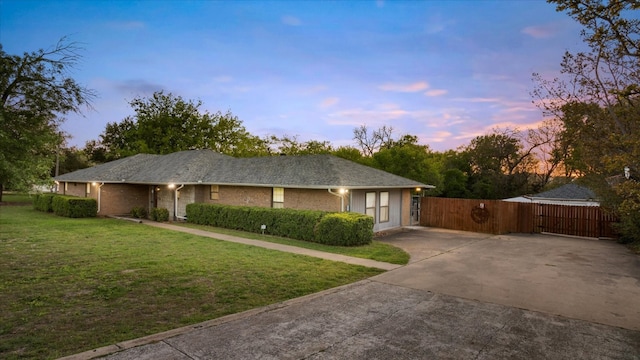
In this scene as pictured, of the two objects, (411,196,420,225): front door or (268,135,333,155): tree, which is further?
(268,135,333,155): tree

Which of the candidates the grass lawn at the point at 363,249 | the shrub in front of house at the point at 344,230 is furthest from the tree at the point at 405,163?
the shrub in front of house at the point at 344,230

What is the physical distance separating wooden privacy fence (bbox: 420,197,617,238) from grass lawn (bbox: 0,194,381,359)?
12231mm

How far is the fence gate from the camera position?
18.0m

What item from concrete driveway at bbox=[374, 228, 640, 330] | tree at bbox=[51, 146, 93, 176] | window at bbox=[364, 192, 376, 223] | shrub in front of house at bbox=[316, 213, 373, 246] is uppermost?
tree at bbox=[51, 146, 93, 176]

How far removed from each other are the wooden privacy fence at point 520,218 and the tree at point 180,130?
31833mm

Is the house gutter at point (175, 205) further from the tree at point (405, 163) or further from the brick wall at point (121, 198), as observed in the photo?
the tree at point (405, 163)

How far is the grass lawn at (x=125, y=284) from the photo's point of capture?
533 cm

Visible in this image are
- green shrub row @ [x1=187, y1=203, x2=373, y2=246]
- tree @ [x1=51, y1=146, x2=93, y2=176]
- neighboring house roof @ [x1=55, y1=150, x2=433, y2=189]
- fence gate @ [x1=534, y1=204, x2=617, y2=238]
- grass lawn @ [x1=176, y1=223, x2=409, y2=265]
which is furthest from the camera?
tree @ [x1=51, y1=146, x2=93, y2=176]

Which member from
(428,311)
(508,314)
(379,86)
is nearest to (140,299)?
(428,311)

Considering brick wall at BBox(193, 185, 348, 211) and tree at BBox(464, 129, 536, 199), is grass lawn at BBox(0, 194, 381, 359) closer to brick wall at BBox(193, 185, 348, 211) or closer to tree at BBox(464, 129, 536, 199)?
brick wall at BBox(193, 185, 348, 211)

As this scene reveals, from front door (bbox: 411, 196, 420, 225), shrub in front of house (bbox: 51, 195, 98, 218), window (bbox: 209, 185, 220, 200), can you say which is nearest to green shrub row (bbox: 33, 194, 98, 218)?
shrub in front of house (bbox: 51, 195, 98, 218)

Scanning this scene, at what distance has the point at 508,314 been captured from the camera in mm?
6559

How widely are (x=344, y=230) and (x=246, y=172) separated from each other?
10.0 meters

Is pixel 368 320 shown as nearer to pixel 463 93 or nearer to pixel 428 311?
pixel 428 311
